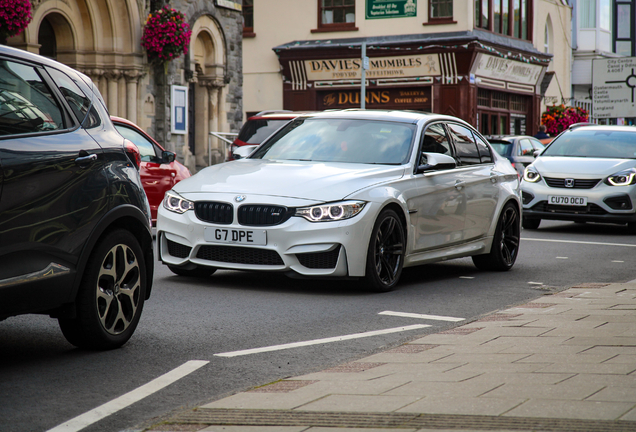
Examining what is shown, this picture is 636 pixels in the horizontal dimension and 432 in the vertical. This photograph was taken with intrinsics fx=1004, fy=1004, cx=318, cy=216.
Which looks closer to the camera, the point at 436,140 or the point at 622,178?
the point at 436,140

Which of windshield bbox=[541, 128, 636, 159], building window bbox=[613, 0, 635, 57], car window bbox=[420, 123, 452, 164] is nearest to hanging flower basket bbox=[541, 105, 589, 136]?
building window bbox=[613, 0, 635, 57]

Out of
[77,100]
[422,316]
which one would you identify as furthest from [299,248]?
[77,100]

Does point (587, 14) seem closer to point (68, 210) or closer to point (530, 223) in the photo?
point (530, 223)

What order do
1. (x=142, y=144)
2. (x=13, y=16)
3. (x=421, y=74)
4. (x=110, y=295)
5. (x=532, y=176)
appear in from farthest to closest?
(x=421, y=74) → (x=13, y=16) → (x=532, y=176) → (x=142, y=144) → (x=110, y=295)

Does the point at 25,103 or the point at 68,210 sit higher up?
the point at 25,103

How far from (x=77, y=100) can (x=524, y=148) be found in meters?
19.5

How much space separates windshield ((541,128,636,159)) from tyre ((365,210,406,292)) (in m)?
8.17

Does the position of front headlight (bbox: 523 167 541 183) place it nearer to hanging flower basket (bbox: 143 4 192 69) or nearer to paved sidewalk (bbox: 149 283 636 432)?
paved sidewalk (bbox: 149 283 636 432)

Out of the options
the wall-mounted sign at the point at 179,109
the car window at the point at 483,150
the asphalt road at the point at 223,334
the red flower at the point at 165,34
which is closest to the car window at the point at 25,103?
the asphalt road at the point at 223,334

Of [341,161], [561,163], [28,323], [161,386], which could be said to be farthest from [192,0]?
[161,386]

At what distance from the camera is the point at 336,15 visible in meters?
40.1

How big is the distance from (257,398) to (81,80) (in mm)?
2397

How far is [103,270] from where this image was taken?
219 inches

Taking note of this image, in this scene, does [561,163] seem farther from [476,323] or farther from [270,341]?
[270,341]
